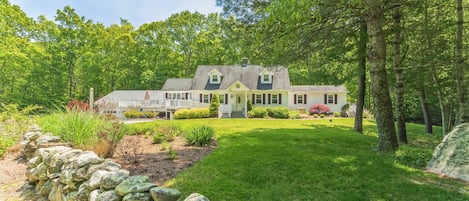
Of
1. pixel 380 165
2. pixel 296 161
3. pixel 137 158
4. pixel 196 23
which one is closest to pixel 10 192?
pixel 137 158

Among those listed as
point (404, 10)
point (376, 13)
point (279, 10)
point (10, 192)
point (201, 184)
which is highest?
point (404, 10)

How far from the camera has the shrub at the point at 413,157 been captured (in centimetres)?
535

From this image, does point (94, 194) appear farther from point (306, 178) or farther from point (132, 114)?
point (132, 114)

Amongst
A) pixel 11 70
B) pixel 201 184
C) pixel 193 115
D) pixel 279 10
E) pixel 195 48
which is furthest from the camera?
pixel 195 48

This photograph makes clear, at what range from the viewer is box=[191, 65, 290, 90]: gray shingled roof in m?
25.7

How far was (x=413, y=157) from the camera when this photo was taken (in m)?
5.59

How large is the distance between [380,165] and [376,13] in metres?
3.53

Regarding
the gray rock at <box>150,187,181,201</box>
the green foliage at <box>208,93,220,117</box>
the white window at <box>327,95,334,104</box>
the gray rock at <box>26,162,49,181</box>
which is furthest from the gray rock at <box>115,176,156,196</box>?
the white window at <box>327,95,334,104</box>

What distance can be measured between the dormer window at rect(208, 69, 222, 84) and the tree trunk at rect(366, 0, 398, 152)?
20326 millimetres

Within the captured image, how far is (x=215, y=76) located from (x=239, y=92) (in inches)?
121

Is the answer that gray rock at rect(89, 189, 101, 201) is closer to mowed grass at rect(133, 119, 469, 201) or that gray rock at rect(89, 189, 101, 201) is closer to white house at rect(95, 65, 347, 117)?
mowed grass at rect(133, 119, 469, 201)

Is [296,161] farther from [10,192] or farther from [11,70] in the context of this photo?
[11,70]

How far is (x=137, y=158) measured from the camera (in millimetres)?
5406

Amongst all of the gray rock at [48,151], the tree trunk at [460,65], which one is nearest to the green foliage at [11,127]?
the gray rock at [48,151]
